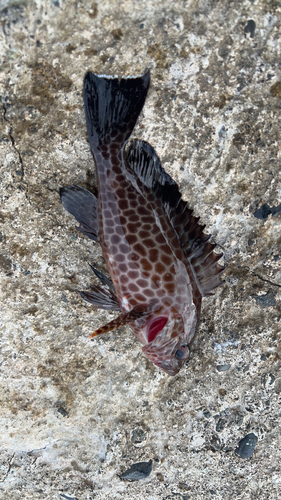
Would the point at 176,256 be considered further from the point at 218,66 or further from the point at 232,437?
the point at 232,437

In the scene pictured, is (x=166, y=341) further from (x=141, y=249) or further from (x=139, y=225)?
(x=139, y=225)

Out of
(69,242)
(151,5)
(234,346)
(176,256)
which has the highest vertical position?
(151,5)

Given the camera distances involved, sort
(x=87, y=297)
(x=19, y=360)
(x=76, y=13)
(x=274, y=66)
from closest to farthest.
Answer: (x=76, y=13) → (x=274, y=66) → (x=87, y=297) → (x=19, y=360)

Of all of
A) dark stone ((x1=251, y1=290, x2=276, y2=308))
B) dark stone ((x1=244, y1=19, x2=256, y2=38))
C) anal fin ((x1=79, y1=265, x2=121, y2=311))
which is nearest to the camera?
dark stone ((x1=244, y1=19, x2=256, y2=38))

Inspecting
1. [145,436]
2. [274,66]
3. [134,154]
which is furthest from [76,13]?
[145,436]

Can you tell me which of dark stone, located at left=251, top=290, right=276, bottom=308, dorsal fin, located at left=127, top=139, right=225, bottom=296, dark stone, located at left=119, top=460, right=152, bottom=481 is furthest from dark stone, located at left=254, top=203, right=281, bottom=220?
dark stone, located at left=119, top=460, right=152, bottom=481

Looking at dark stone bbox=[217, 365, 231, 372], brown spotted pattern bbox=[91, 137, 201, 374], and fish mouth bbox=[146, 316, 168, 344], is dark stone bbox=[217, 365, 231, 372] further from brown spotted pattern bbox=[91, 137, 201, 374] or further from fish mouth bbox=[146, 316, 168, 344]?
fish mouth bbox=[146, 316, 168, 344]

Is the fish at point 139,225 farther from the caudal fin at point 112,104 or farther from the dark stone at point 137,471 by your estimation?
the dark stone at point 137,471
